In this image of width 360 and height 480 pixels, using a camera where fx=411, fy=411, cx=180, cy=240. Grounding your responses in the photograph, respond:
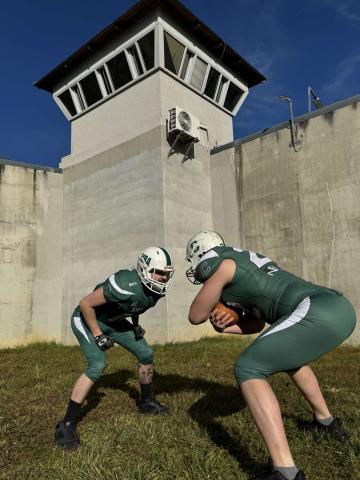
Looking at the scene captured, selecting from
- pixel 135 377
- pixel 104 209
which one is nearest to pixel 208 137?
pixel 104 209

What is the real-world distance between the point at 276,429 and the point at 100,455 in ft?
6.19

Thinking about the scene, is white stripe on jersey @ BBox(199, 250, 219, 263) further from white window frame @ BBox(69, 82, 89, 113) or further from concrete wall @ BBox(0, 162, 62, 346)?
white window frame @ BBox(69, 82, 89, 113)

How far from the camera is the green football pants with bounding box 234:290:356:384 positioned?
2998mm

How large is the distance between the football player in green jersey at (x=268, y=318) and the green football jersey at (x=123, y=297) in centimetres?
126

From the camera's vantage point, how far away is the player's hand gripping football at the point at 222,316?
11.3 ft

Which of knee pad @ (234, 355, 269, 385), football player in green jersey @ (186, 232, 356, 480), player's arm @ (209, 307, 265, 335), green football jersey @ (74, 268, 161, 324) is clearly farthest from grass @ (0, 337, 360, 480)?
green football jersey @ (74, 268, 161, 324)

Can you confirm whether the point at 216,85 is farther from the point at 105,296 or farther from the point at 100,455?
the point at 100,455

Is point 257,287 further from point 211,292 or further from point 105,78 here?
point 105,78

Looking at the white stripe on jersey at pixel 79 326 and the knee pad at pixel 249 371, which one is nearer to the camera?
the knee pad at pixel 249 371

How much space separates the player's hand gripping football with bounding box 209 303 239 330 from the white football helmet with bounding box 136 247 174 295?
4.83 feet

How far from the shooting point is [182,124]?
13.2m

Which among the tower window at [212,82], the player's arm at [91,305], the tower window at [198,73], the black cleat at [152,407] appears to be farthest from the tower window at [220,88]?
the black cleat at [152,407]

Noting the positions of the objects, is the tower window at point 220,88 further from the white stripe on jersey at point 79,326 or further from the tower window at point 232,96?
the white stripe on jersey at point 79,326

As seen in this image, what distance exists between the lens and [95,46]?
15.5m
